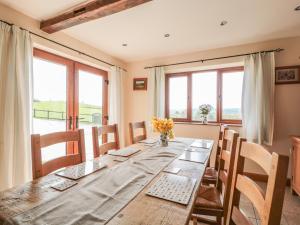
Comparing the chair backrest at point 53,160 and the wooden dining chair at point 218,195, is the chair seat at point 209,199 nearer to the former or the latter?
the wooden dining chair at point 218,195

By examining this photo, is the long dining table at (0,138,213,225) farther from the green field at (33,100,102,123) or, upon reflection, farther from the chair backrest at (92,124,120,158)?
the green field at (33,100,102,123)

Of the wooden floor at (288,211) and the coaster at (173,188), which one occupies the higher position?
the coaster at (173,188)

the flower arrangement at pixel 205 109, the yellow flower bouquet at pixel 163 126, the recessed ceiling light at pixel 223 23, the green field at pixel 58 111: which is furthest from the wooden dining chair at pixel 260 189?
the green field at pixel 58 111

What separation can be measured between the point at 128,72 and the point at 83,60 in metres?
1.29

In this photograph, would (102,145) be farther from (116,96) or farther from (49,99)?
(116,96)

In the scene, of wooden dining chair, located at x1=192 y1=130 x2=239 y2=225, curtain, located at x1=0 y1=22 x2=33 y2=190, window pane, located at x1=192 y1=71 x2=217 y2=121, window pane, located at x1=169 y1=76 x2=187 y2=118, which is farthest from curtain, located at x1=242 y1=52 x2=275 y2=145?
curtain, located at x1=0 y1=22 x2=33 y2=190

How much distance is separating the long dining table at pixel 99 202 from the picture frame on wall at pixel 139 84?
9.54 ft

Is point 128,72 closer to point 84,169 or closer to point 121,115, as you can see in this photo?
point 121,115

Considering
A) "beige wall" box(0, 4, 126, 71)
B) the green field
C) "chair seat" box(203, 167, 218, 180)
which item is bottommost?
"chair seat" box(203, 167, 218, 180)

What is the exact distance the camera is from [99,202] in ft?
2.52

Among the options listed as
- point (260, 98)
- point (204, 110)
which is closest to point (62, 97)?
point (204, 110)

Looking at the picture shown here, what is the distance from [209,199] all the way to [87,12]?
2.25m

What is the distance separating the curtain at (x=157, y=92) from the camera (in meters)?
3.58

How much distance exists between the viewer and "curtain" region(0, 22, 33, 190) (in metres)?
1.88
